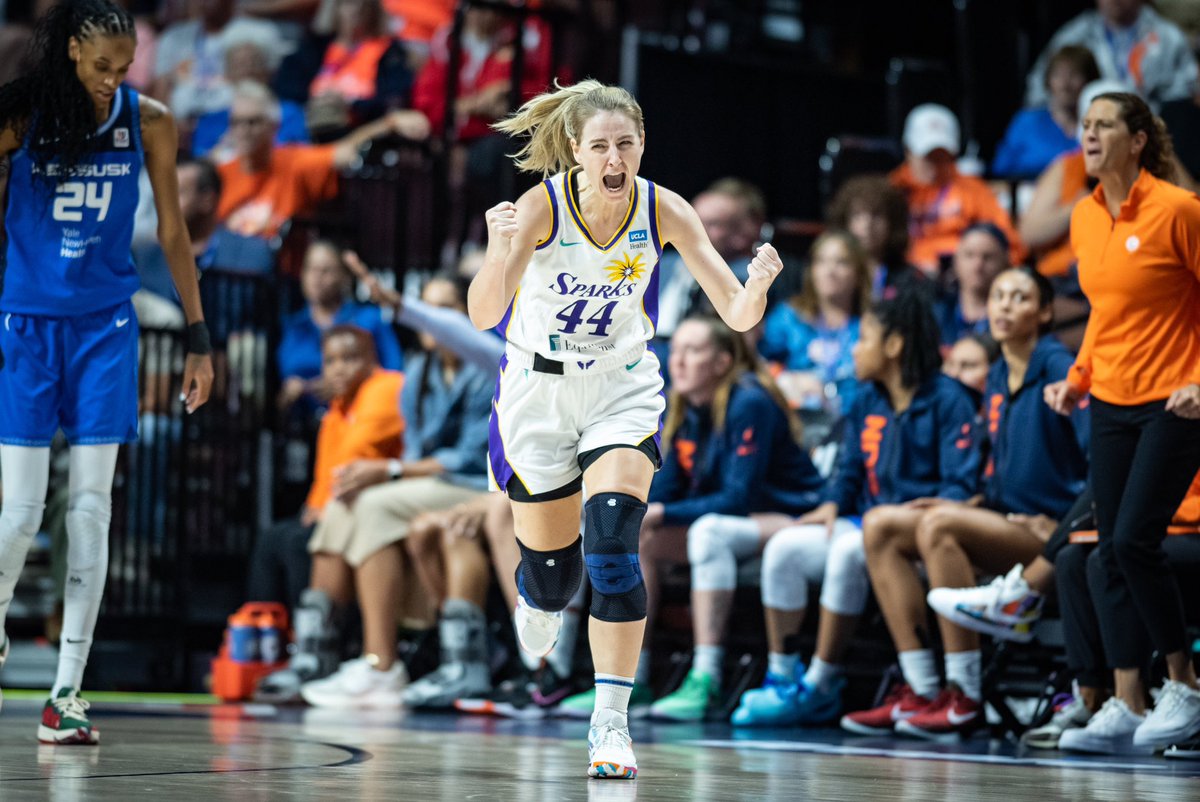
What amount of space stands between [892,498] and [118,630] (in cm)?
364

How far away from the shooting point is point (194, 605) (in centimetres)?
817

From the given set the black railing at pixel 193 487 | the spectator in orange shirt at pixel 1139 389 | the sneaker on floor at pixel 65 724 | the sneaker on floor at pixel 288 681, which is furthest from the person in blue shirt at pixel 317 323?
the spectator in orange shirt at pixel 1139 389

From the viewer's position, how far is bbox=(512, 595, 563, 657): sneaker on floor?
4801 mm

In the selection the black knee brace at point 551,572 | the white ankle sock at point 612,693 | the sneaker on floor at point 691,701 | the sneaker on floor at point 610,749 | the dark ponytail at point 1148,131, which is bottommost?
the sneaker on floor at point 691,701

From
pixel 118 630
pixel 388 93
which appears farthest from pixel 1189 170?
pixel 118 630

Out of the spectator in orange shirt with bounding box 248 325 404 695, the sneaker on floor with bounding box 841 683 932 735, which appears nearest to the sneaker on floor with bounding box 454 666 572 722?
the spectator in orange shirt with bounding box 248 325 404 695

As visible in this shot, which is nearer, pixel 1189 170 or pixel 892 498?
pixel 892 498

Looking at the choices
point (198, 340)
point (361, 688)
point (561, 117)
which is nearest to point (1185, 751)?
point (561, 117)

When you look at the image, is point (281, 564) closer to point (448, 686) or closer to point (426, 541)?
point (426, 541)

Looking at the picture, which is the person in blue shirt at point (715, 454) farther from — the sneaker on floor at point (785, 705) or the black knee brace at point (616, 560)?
the black knee brace at point (616, 560)

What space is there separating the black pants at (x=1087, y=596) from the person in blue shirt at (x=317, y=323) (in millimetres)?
3906

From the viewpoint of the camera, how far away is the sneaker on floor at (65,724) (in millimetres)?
4586

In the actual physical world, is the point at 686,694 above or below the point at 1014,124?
below

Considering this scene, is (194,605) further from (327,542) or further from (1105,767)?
(1105,767)
